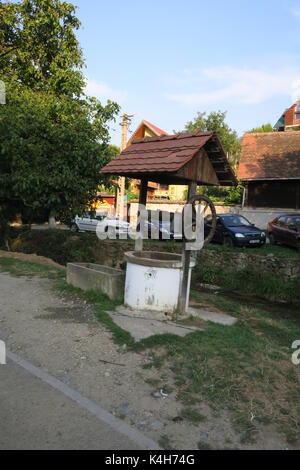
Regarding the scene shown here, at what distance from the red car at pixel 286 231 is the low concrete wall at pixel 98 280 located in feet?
31.1

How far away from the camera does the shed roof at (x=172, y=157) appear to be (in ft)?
22.0

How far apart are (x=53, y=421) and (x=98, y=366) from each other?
1.37m

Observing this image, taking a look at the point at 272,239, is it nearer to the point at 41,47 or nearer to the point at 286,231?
the point at 286,231

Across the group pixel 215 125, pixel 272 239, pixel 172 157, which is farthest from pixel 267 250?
pixel 215 125

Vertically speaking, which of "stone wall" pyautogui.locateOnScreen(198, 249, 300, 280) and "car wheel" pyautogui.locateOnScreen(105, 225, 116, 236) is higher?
"car wheel" pyautogui.locateOnScreen(105, 225, 116, 236)

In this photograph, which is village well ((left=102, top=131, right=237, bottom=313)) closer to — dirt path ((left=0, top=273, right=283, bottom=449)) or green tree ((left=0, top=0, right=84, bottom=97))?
dirt path ((left=0, top=273, right=283, bottom=449))

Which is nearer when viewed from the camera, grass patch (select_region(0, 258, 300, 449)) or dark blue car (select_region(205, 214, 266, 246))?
grass patch (select_region(0, 258, 300, 449))

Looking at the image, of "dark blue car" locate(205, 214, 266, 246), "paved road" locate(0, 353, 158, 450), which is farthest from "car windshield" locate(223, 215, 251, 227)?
"paved road" locate(0, 353, 158, 450)

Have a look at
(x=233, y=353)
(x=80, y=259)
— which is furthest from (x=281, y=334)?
(x=80, y=259)

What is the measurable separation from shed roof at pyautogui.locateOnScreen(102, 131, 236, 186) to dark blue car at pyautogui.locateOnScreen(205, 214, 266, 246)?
8412mm

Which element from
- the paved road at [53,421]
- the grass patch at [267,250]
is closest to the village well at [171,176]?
the paved road at [53,421]

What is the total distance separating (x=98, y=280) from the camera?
8.34 meters

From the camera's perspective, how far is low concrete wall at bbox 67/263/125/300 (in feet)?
26.2

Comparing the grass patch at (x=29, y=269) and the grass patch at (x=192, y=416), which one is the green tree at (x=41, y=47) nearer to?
the grass patch at (x=29, y=269)
